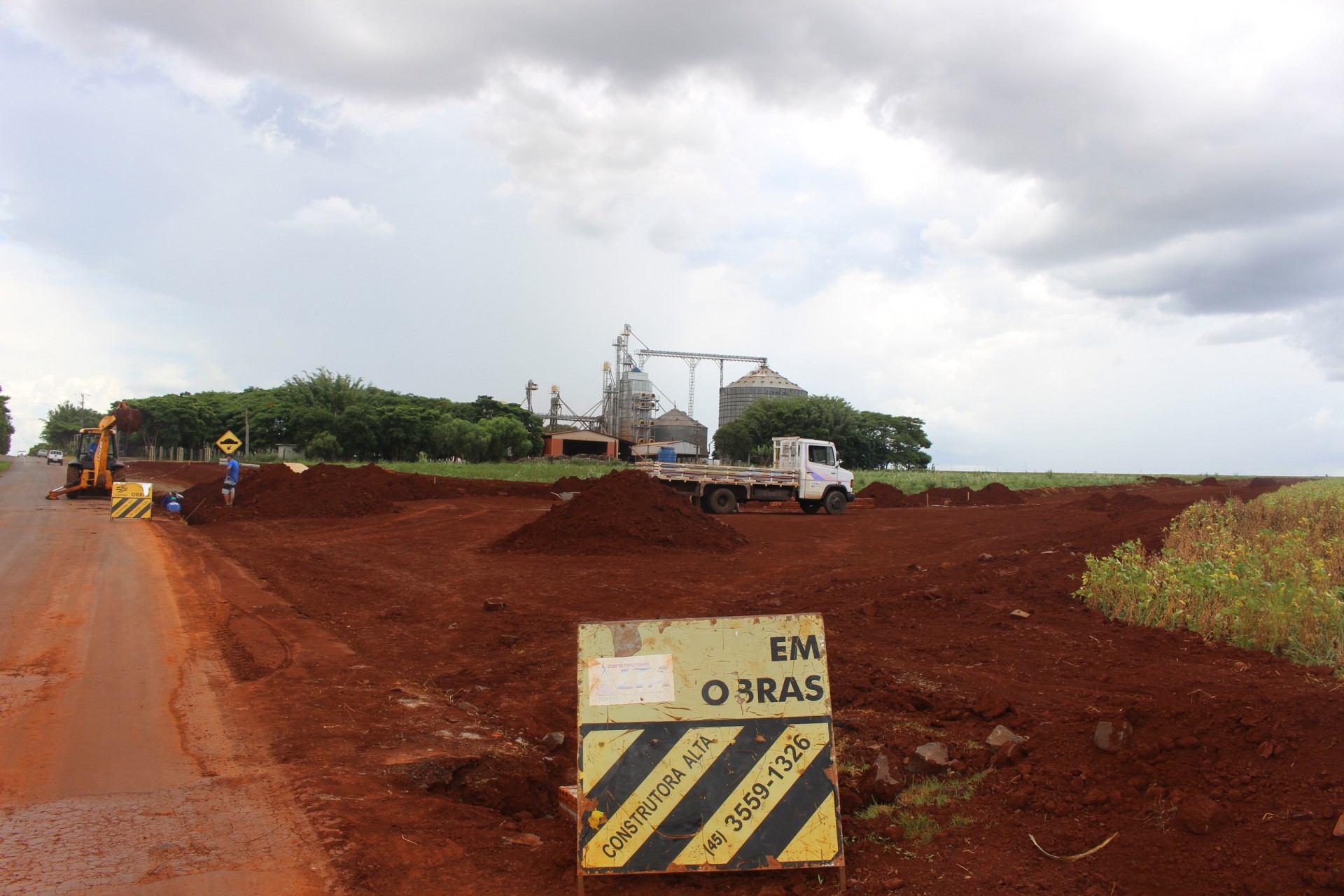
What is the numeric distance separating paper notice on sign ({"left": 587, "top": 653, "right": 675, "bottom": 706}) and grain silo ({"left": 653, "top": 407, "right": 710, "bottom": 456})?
259ft

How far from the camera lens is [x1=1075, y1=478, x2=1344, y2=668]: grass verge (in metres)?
7.43

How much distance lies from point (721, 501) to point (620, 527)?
10.6 m

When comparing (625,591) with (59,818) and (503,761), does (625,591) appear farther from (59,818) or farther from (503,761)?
(59,818)

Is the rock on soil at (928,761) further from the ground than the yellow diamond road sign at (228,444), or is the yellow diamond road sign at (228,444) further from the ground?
the yellow diamond road sign at (228,444)

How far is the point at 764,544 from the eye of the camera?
20.8 m

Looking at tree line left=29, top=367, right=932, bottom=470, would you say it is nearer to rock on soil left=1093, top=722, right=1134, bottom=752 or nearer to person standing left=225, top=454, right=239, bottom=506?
person standing left=225, top=454, right=239, bottom=506

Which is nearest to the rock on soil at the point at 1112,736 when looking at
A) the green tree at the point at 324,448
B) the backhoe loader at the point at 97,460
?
the backhoe loader at the point at 97,460

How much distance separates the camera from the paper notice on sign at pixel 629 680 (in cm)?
409

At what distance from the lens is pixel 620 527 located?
19.0 metres

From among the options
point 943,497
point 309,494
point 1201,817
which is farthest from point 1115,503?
point 1201,817

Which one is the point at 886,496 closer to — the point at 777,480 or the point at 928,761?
the point at 777,480

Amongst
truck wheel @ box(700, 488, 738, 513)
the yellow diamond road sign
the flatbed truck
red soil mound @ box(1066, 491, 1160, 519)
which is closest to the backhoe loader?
the yellow diamond road sign

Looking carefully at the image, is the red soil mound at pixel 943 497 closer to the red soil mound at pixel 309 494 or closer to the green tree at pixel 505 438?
the red soil mound at pixel 309 494

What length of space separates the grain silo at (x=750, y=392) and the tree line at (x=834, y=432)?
5218 millimetres
